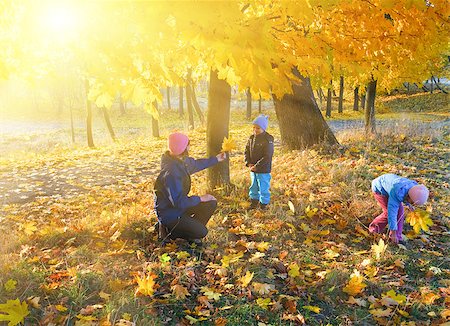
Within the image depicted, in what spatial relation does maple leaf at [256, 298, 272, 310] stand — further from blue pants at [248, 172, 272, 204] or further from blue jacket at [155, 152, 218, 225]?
blue pants at [248, 172, 272, 204]

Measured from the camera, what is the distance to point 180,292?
3.20 metres

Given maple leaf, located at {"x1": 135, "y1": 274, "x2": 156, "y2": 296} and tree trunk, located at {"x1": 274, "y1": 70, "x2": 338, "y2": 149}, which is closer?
maple leaf, located at {"x1": 135, "y1": 274, "x2": 156, "y2": 296}

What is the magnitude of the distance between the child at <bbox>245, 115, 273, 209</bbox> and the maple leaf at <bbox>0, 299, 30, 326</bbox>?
10.9 ft

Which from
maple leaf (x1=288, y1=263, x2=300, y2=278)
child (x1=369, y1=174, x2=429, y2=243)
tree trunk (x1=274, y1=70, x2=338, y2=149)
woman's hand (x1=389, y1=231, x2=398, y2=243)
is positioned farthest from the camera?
tree trunk (x1=274, y1=70, x2=338, y2=149)

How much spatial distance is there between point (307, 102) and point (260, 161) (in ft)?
14.8

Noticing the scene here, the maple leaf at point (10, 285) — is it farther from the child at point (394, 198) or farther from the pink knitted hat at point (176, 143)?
the child at point (394, 198)

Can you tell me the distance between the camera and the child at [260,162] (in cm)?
522

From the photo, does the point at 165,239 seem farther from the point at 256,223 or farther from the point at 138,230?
the point at 256,223

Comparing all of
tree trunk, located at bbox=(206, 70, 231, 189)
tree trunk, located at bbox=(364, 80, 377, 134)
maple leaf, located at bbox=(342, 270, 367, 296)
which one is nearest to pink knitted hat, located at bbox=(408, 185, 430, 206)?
maple leaf, located at bbox=(342, 270, 367, 296)

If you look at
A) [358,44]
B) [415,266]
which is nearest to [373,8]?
[358,44]

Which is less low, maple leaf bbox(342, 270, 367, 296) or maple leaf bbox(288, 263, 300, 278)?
maple leaf bbox(288, 263, 300, 278)

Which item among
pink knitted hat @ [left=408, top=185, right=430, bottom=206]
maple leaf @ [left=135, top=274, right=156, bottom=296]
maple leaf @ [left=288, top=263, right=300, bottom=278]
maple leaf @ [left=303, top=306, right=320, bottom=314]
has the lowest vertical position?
maple leaf @ [left=303, top=306, right=320, bottom=314]

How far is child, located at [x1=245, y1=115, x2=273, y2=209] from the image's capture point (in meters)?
5.22

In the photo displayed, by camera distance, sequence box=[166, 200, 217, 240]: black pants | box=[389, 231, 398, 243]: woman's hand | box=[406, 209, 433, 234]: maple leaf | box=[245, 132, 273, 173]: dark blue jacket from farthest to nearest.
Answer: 1. box=[245, 132, 273, 173]: dark blue jacket
2. box=[389, 231, 398, 243]: woman's hand
3. box=[166, 200, 217, 240]: black pants
4. box=[406, 209, 433, 234]: maple leaf
